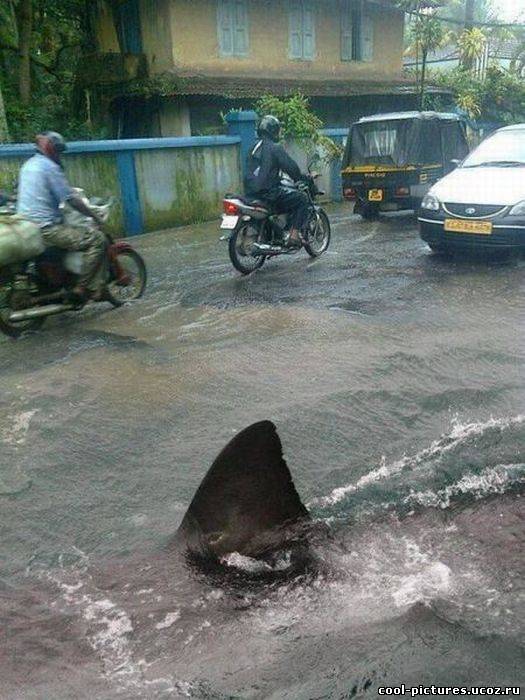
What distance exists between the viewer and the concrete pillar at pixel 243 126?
14.0 meters

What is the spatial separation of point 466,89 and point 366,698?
978 inches

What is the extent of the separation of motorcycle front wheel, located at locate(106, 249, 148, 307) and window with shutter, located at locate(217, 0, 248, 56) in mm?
13934

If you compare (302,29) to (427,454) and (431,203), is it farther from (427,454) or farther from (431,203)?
(427,454)

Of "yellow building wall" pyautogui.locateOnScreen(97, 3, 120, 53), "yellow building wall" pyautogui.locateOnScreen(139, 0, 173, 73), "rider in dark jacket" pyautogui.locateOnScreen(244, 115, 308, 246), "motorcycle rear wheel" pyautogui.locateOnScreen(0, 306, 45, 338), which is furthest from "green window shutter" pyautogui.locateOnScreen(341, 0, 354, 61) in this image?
"motorcycle rear wheel" pyautogui.locateOnScreen(0, 306, 45, 338)

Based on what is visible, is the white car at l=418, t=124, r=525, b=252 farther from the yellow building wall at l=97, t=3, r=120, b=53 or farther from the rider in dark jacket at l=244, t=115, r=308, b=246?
the yellow building wall at l=97, t=3, r=120, b=53

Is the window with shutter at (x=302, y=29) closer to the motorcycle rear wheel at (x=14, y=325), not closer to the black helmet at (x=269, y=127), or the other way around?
the black helmet at (x=269, y=127)

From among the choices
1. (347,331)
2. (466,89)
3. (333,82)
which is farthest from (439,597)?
(466,89)

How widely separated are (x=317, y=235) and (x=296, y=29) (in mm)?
14169

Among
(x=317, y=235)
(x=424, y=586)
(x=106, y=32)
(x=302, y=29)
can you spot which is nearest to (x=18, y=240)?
(x=424, y=586)

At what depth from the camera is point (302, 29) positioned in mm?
21000

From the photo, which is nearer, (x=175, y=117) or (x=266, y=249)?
(x=266, y=249)

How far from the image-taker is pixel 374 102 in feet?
75.5

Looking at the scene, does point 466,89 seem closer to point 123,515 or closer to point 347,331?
point 347,331

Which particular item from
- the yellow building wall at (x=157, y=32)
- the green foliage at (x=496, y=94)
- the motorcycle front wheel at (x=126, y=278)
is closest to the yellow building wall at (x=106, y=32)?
the yellow building wall at (x=157, y=32)
